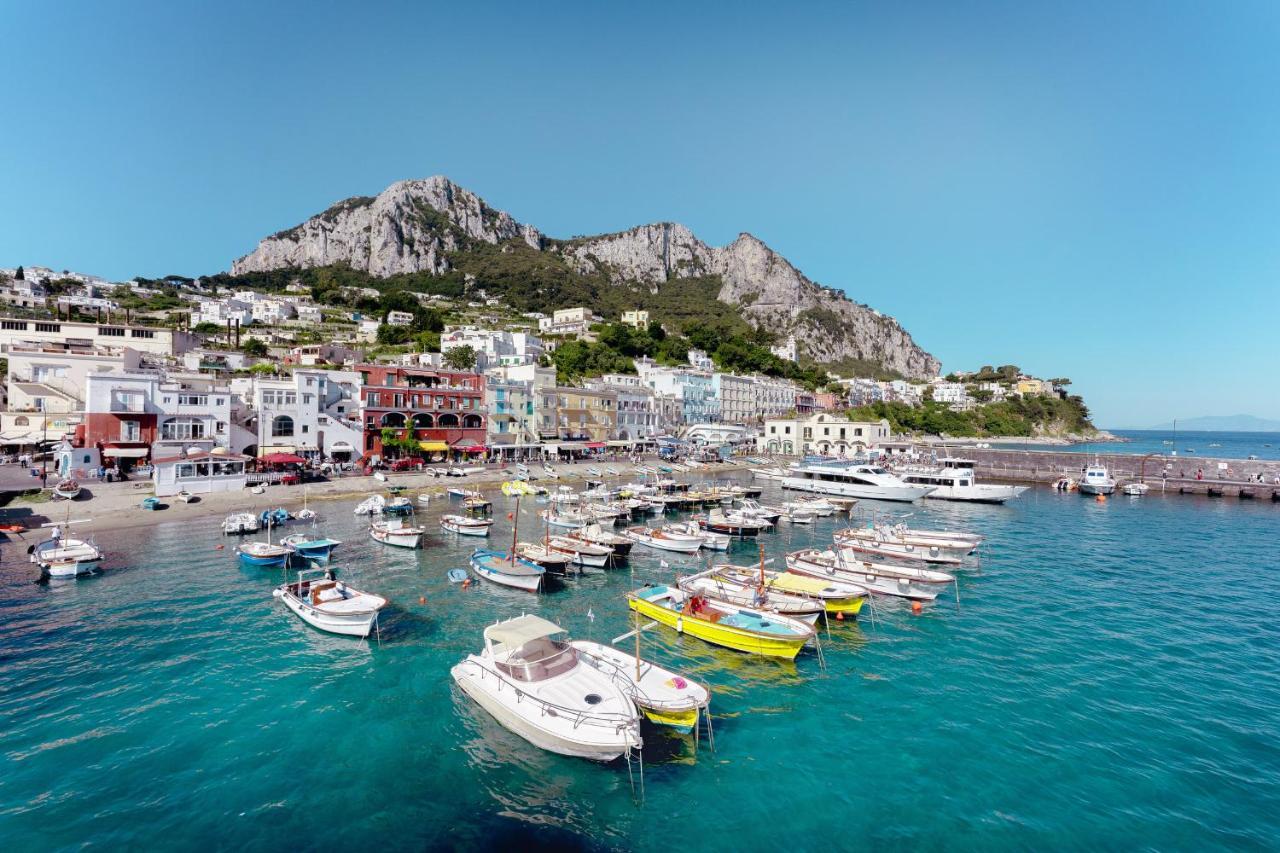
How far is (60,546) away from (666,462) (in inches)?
2846

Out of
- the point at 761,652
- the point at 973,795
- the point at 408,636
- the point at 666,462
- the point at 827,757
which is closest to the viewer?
the point at 973,795

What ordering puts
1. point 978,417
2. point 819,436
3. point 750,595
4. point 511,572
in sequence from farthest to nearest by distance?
point 978,417
point 819,436
point 511,572
point 750,595

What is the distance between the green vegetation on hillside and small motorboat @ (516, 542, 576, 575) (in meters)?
123

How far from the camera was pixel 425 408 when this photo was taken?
243 feet

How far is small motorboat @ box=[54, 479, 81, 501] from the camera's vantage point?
146ft

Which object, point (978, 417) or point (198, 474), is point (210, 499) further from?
point (978, 417)

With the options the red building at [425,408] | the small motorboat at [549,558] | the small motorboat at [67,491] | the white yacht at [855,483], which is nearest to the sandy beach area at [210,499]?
the small motorboat at [67,491]

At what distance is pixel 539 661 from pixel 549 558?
51.3ft

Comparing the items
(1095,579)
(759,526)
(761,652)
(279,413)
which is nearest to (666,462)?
(759,526)

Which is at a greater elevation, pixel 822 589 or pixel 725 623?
pixel 822 589

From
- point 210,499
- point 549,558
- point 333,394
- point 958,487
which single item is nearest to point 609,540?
point 549,558

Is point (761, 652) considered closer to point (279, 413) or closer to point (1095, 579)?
point (1095, 579)

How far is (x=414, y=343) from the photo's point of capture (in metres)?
119

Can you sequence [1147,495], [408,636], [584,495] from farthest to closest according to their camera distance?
[1147,495], [584,495], [408,636]
